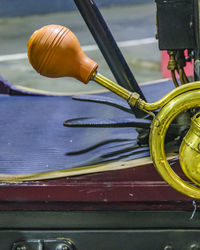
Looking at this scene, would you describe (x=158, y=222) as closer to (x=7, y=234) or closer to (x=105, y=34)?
(x=7, y=234)

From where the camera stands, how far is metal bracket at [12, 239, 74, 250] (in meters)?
1.15

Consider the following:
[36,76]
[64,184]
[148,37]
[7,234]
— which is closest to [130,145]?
[64,184]

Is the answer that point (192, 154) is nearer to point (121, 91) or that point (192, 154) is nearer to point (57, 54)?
point (121, 91)

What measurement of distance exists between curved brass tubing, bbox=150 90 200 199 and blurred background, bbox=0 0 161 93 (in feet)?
11.9

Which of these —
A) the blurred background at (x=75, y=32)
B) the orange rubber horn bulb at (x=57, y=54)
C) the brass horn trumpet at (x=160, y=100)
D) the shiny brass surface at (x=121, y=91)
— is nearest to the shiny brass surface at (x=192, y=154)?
the brass horn trumpet at (x=160, y=100)

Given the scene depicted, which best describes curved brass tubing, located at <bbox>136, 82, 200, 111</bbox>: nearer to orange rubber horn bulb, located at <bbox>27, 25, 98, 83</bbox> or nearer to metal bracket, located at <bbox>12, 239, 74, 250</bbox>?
orange rubber horn bulb, located at <bbox>27, 25, 98, 83</bbox>

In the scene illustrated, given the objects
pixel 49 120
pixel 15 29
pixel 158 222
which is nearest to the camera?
pixel 158 222

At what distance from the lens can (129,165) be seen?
114cm

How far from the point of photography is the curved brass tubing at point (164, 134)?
1.02 meters

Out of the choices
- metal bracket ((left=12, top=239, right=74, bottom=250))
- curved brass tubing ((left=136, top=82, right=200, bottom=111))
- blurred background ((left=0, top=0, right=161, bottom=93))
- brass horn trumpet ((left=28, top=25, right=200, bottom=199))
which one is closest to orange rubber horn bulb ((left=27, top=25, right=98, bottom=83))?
brass horn trumpet ((left=28, top=25, right=200, bottom=199))

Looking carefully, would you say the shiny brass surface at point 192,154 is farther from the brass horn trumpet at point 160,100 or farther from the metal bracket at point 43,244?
the metal bracket at point 43,244

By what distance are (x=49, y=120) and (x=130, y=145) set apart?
0.46 meters

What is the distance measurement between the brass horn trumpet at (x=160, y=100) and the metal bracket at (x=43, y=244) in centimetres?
31

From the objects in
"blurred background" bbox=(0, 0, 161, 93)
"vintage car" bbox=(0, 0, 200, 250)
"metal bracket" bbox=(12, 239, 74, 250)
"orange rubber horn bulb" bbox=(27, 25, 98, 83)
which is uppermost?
"orange rubber horn bulb" bbox=(27, 25, 98, 83)
